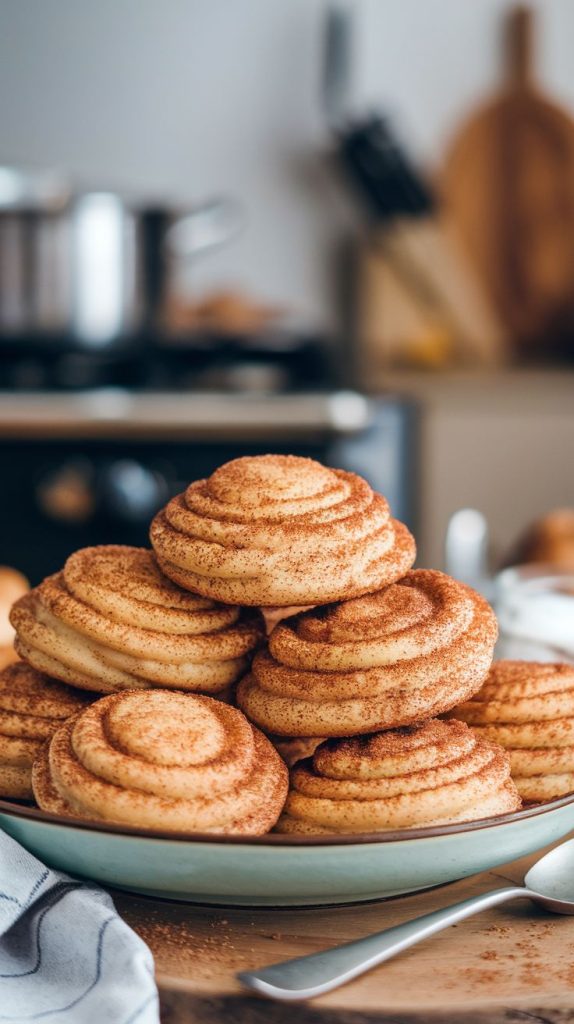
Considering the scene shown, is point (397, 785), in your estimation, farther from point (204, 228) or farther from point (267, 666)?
point (204, 228)

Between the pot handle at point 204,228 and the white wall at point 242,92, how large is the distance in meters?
0.06

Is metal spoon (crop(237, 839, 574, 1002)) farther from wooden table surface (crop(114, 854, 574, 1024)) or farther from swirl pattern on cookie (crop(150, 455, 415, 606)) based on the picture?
swirl pattern on cookie (crop(150, 455, 415, 606))

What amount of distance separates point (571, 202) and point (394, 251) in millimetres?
628

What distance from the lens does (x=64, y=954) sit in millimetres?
777

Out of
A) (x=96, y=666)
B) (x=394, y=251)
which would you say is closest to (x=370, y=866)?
(x=96, y=666)

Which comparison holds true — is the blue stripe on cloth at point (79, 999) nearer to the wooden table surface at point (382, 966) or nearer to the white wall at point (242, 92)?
the wooden table surface at point (382, 966)

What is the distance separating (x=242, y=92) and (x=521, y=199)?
941 millimetres

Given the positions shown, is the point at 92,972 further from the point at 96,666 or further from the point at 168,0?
the point at 168,0

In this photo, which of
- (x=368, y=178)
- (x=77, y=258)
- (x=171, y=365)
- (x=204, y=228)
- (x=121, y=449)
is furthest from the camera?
(x=368, y=178)

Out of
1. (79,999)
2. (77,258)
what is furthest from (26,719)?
(77,258)

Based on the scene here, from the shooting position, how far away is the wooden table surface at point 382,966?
0.69m

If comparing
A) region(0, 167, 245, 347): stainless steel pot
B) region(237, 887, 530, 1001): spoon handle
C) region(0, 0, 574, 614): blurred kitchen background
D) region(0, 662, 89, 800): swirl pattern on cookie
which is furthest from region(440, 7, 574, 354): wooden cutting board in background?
region(237, 887, 530, 1001): spoon handle

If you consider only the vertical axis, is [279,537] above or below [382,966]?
above

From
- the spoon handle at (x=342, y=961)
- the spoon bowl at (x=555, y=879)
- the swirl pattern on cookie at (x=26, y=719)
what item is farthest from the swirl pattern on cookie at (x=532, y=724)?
the swirl pattern on cookie at (x=26, y=719)
